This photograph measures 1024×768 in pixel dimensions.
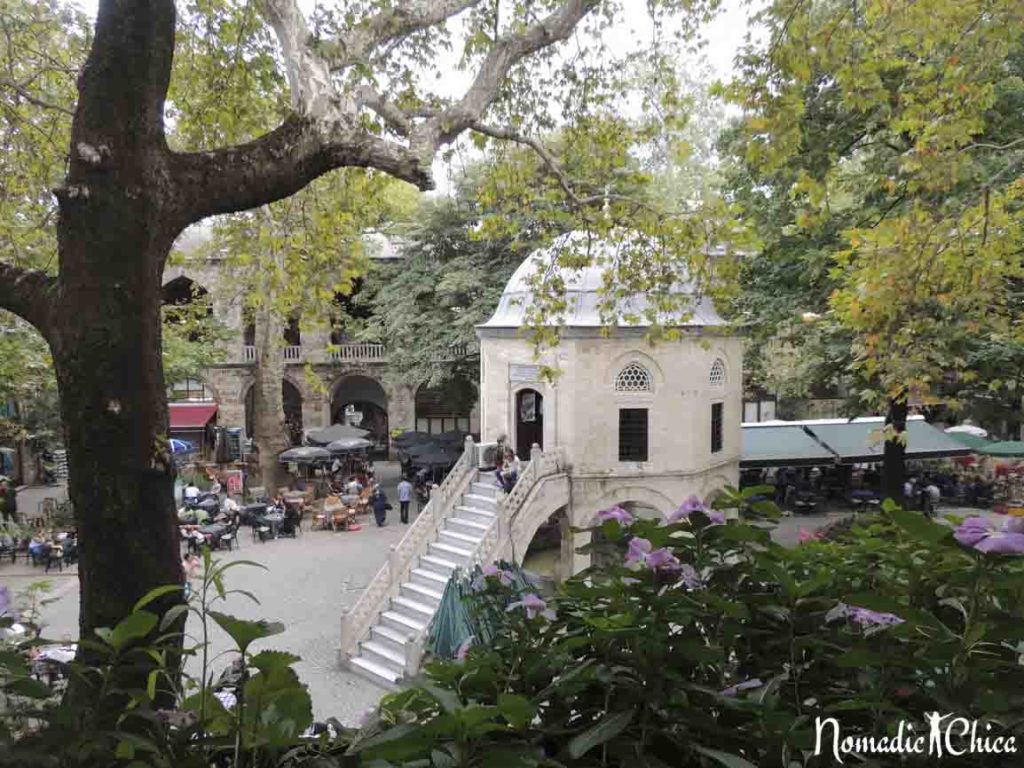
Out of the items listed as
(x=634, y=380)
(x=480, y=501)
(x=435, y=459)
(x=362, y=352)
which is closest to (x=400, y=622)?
(x=480, y=501)

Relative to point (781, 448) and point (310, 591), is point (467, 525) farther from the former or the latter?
point (781, 448)

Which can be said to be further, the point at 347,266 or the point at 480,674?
the point at 347,266

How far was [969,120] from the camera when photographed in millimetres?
6770

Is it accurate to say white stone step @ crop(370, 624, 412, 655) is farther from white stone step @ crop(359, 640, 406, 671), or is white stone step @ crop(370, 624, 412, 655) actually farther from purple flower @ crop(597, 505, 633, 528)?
purple flower @ crop(597, 505, 633, 528)

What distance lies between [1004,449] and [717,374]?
11622 millimetres

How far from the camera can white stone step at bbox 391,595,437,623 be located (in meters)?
15.1

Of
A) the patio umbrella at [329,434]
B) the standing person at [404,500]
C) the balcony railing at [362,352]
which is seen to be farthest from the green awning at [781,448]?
the balcony railing at [362,352]

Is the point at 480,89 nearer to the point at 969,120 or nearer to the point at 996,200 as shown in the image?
the point at 969,120

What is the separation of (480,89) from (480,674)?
3.92 meters

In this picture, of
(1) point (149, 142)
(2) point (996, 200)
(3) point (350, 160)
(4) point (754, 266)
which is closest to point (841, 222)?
(4) point (754, 266)

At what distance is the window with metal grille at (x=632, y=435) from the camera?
19.2 metres

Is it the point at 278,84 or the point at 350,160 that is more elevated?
the point at 278,84

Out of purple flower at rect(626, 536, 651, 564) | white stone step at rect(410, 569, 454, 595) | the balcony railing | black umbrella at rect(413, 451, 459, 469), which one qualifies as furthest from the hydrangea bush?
the balcony railing

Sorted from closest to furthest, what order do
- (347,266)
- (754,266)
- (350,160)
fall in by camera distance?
1. (350,160)
2. (347,266)
3. (754,266)
